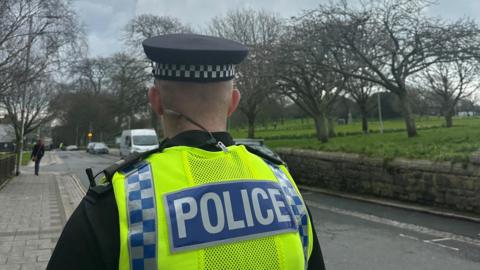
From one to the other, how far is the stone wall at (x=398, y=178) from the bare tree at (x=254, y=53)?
4.72 meters

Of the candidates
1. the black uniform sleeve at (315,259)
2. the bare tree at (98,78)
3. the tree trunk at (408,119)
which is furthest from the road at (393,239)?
the bare tree at (98,78)

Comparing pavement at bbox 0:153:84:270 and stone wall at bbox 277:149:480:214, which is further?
stone wall at bbox 277:149:480:214

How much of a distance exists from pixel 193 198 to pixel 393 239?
7.09 metres

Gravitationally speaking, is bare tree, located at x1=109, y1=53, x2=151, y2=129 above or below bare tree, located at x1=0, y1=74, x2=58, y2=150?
above

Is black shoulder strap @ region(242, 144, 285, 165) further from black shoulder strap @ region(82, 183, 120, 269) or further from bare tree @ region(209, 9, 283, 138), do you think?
bare tree @ region(209, 9, 283, 138)

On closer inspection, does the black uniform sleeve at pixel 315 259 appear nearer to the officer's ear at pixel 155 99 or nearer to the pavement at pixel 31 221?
the officer's ear at pixel 155 99

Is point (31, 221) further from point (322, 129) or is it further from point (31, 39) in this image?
point (322, 129)

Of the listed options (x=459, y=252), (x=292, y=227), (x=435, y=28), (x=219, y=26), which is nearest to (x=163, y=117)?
(x=292, y=227)

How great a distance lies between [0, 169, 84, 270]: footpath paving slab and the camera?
6574 millimetres

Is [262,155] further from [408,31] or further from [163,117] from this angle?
[408,31]

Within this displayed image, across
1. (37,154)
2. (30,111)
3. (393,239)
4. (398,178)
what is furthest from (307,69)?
(30,111)

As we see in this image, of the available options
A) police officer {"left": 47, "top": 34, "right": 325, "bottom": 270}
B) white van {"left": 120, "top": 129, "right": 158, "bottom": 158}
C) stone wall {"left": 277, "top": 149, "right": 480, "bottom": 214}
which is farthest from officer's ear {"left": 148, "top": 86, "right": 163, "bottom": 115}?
white van {"left": 120, "top": 129, "right": 158, "bottom": 158}

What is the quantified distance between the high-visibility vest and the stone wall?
9.28 m

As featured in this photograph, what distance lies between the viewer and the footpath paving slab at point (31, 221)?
657 centimetres
